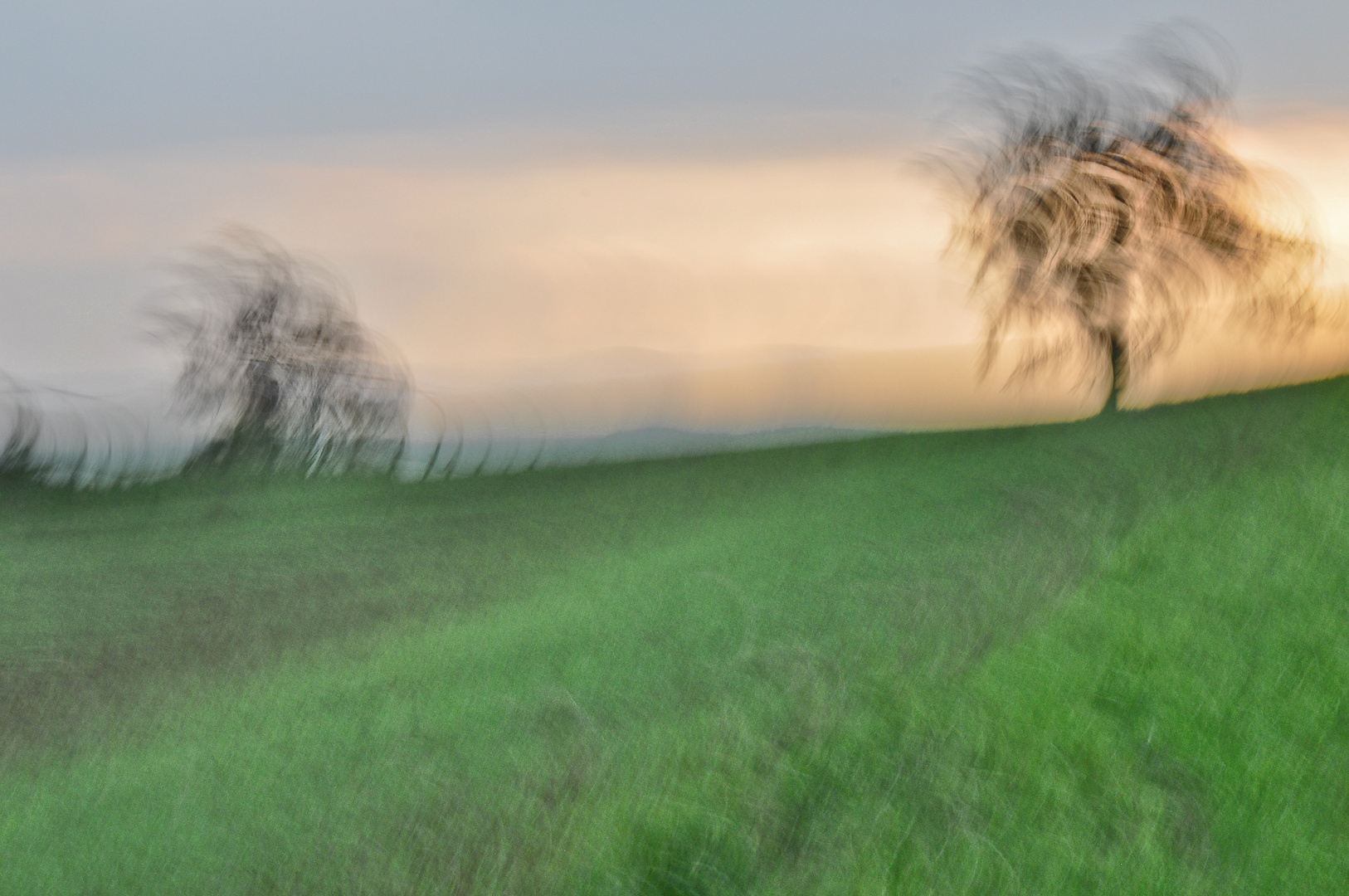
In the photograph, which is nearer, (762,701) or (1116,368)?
(762,701)

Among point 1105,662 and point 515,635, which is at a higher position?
point 1105,662

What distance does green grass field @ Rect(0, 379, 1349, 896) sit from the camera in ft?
19.7

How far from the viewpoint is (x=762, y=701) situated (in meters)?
7.71

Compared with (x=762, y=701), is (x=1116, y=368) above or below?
above

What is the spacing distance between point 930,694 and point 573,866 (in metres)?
2.67

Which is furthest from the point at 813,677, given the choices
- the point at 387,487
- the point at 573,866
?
the point at 387,487

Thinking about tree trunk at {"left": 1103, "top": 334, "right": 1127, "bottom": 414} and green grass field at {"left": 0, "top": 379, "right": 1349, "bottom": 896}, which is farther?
tree trunk at {"left": 1103, "top": 334, "right": 1127, "bottom": 414}

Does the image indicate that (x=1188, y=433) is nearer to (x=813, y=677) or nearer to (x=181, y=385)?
(x=813, y=677)

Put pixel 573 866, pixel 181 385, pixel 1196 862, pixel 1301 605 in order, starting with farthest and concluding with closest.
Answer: pixel 181 385
pixel 1301 605
pixel 573 866
pixel 1196 862

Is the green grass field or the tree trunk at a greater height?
the tree trunk

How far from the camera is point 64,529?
19.5 m

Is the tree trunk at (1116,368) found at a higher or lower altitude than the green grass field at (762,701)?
higher

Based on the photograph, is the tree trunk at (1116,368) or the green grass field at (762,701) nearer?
the green grass field at (762,701)

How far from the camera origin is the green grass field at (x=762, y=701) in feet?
19.7
